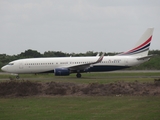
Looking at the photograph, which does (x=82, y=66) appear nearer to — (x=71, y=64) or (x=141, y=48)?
(x=71, y=64)

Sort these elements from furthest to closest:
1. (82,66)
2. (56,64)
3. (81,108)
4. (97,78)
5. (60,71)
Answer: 1. (56,64)
2. (82,66)
3. (60,71)
4. (97,78)
5. (81,108)

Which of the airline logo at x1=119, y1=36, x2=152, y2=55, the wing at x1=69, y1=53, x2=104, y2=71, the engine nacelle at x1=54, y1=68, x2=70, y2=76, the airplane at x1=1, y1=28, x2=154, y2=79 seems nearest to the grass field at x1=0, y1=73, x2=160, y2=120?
the engine nacelle at x1=54, y1=68, x2=70, y2=76

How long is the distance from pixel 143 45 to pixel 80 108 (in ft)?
95.6

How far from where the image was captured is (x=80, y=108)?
72.2ft

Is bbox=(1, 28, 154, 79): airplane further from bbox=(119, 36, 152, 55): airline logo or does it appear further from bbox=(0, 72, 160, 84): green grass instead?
bbox=(119, 36, 152, 55): airline logo

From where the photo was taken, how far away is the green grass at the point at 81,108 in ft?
62.6

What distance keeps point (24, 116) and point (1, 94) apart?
1082 cm

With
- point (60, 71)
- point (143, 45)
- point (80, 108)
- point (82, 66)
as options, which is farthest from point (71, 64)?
point (80, 108)

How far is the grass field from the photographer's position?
19.1 metres

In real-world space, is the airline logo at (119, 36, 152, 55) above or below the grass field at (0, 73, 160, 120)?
above

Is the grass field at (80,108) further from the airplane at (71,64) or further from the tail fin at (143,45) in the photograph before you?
the tail fin at (143,45)

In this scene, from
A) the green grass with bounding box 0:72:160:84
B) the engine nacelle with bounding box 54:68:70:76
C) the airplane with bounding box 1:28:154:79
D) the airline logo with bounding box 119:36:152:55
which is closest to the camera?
the green grass with bounding box 0:72:160:84

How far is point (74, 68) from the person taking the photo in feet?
152

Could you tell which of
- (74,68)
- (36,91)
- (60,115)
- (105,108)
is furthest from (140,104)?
(74,68)
